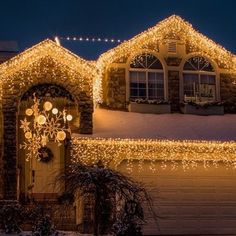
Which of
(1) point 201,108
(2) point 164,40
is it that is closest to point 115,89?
(2) point 164,40

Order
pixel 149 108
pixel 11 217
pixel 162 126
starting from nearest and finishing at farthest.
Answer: pixel 11 217 < pixel 162 126 < pixel 149 108

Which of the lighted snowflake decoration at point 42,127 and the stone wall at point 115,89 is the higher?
the stone wall at point 115,89

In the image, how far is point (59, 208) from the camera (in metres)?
17.4

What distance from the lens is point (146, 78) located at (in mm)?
21359

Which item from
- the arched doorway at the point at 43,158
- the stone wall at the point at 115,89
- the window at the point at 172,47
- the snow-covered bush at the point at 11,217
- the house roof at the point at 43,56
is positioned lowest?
the snow-covered bush at the point at 11,217

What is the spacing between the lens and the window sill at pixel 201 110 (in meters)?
21.3

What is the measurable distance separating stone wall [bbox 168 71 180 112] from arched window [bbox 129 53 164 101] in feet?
0.92

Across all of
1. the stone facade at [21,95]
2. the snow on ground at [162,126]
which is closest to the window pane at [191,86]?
the snow on ground at [162,126]

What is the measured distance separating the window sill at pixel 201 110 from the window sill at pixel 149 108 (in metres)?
0.58

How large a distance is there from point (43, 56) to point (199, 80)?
6.01m

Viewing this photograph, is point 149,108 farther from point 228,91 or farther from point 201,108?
point 228,91

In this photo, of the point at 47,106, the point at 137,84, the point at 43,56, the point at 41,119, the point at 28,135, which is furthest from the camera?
the point at 137,84

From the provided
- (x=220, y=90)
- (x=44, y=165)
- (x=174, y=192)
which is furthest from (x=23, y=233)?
(x=220, y=90)

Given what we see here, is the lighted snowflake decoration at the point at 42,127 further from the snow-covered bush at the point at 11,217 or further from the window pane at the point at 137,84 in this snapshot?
the window pane at the point at 137,84
